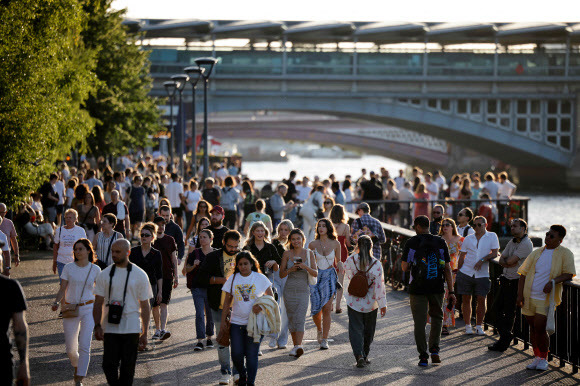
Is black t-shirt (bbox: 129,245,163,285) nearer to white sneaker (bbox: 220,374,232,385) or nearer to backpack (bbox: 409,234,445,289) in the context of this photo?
white sneaker (bbox: 220,374,232,385)

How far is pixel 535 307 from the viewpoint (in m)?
9.30

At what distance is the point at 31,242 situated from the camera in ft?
63.4

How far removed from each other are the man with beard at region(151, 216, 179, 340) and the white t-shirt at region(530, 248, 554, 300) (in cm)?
390

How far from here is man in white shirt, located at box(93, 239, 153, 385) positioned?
7285 millimetres

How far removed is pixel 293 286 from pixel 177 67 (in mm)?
45993

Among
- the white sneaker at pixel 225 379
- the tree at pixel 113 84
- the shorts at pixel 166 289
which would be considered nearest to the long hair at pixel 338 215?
the shorts at pixel 166 289

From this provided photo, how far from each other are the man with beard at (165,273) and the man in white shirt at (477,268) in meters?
3.45

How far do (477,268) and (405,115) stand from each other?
46.2 meters

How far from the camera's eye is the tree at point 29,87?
49.3 feet

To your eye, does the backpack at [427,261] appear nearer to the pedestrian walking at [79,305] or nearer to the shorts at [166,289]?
the shorts at [166,289]

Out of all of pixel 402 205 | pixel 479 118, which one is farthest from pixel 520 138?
pixel 402 205

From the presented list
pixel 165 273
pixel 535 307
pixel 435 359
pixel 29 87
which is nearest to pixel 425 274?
pixel 435 359

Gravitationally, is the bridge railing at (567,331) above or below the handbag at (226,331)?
below

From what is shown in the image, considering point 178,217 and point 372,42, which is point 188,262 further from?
point 372,42
